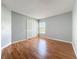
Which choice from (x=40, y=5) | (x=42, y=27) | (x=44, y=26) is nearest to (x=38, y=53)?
(x=40, y=5)

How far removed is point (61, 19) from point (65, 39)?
178cm

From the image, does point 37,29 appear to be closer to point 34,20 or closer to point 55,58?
point 34,20

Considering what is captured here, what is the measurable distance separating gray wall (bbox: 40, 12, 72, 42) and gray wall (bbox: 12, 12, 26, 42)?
2.77 meters

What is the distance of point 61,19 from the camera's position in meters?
6.16

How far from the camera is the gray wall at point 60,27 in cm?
538

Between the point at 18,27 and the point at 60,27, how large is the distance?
3.67 m

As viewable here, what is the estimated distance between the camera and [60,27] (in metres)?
6.27

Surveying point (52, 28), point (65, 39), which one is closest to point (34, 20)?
point (52, 28)

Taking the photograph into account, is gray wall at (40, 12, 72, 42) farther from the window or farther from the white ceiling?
the white ceiling

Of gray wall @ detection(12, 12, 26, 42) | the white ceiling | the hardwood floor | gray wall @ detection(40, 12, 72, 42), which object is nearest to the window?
gray wall @ detection(40, 12, 72, 42)

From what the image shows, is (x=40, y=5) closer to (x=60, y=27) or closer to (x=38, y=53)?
(x=38, y=53)

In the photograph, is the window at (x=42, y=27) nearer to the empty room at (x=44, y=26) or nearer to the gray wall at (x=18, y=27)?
the empty room at (x=44, y=26)

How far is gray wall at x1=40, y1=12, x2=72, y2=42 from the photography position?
17.7 feet

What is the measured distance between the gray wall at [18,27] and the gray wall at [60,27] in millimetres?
2769
